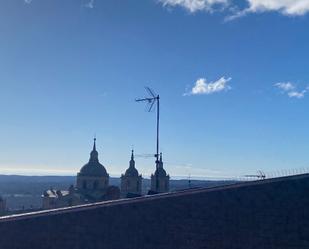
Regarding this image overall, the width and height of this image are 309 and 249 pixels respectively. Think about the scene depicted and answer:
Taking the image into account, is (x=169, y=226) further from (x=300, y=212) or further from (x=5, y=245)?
(x=5, y=245)

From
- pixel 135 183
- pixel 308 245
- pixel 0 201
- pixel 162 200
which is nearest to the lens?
A: pixel 308 245

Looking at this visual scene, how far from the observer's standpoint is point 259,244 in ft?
53.1

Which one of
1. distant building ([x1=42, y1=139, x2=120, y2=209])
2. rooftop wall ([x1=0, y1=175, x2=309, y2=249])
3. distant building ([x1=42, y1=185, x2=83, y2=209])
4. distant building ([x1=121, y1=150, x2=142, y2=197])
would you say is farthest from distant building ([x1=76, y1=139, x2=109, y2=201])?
rooftop wall ([x1=0, y1=175, x2=309, y2=249])

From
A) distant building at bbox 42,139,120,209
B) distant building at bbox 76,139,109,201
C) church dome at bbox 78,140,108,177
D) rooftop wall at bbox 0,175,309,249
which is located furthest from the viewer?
church dome at bbox 78,140,108,177

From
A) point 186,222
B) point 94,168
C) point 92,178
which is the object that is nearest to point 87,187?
point 92,178

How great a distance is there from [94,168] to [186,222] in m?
32.8

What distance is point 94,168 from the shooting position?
48.8 metres

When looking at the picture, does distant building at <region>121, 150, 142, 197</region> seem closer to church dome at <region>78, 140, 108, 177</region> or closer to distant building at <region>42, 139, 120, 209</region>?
distant building at <region>42, 139, 120, 209</region>

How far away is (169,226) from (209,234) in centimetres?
136

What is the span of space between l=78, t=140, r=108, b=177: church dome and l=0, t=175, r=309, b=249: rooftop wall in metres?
31.2

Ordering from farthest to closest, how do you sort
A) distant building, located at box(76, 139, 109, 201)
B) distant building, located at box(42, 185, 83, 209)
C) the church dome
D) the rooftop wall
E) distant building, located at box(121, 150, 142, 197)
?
distant building, located at box(121, 150, 142, 197) → the church dome → distant building, located at box(76, 139, 109, 201) → distant building, located at box(42, 185, 83, 209) → the rooftop wall

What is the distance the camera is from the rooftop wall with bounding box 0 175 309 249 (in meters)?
16.2

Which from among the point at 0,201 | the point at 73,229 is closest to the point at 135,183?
the point at 0,201

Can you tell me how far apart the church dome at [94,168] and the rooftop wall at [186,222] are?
3118cm
